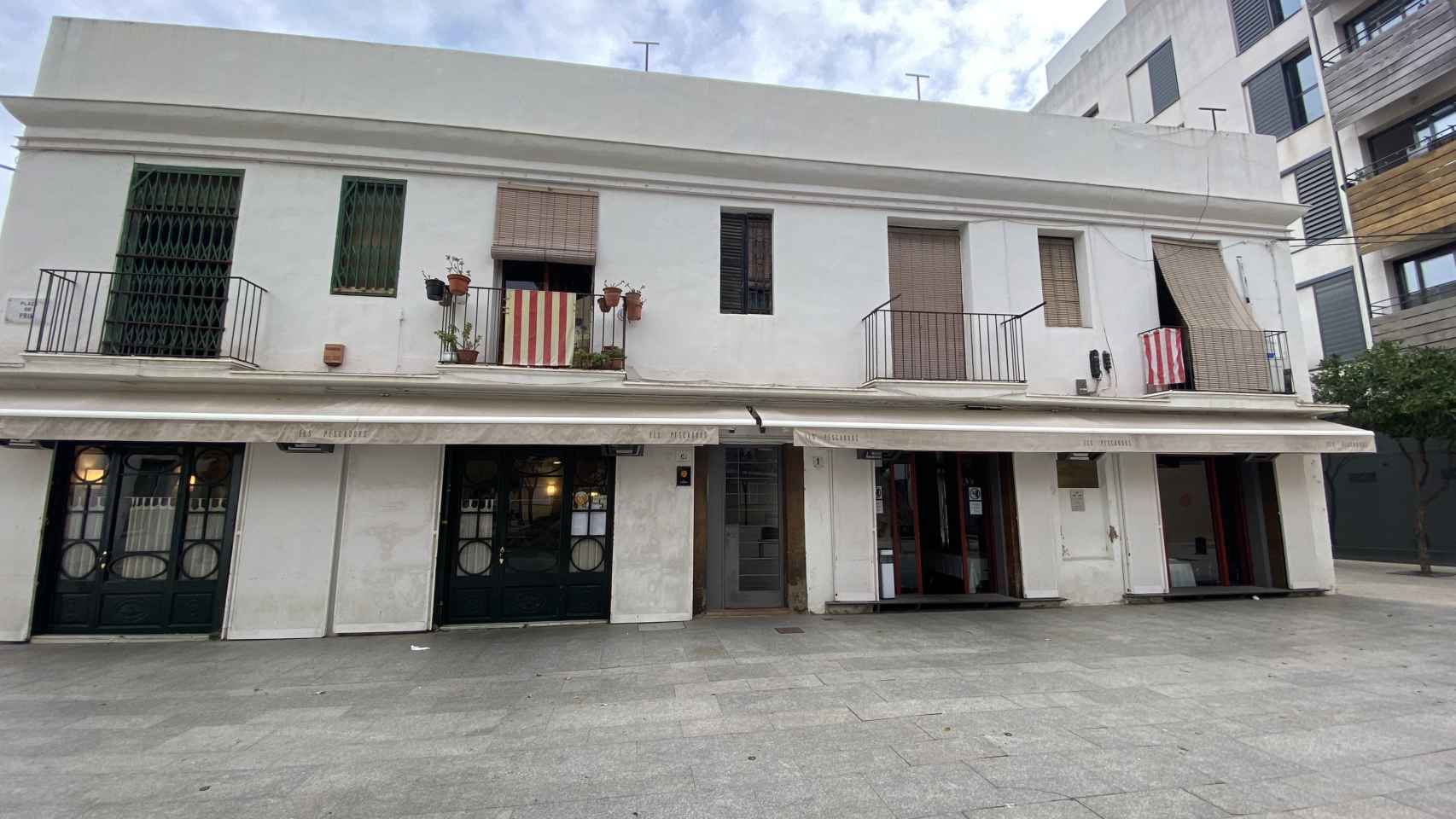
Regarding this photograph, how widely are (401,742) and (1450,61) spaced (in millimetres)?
21375

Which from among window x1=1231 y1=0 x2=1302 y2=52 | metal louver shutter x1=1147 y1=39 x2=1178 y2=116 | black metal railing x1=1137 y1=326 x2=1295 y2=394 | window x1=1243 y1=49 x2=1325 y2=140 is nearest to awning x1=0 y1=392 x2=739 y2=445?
black metal railing x1=1137 y1=326 x2=1295 y2=394

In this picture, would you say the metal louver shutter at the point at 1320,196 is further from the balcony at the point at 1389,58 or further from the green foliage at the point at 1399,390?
the green foliage at the point at 1399,390

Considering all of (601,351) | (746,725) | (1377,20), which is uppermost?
(1377,20)

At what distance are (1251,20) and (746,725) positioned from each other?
23.5 metres

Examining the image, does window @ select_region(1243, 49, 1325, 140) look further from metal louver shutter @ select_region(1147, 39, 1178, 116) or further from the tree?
the tree

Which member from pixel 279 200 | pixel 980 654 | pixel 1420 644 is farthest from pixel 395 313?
pixel 1420 644

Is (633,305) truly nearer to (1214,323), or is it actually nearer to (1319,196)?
(1214,323)

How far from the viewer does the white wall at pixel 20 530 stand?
22.3 ft

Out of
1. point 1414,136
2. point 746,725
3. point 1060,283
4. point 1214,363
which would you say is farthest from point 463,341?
point 1414,136

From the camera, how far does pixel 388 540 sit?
7395mm

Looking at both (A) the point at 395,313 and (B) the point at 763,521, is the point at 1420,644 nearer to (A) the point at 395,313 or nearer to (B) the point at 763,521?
(B) the point at 763,521

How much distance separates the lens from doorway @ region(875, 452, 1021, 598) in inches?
348

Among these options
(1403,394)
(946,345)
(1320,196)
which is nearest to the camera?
(946,345)

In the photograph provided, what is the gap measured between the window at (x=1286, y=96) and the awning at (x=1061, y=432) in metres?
12.1
